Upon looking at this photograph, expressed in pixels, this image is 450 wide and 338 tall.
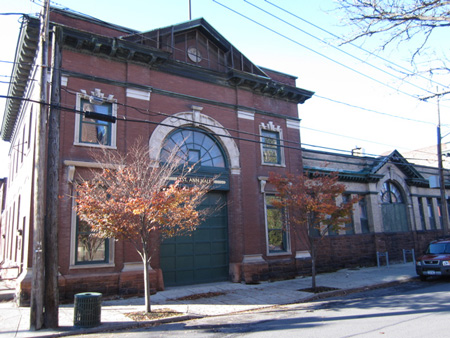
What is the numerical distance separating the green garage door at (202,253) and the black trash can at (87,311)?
524cm

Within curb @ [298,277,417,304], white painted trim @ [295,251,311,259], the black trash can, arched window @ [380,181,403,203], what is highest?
arched window @ [380,181,403,203]

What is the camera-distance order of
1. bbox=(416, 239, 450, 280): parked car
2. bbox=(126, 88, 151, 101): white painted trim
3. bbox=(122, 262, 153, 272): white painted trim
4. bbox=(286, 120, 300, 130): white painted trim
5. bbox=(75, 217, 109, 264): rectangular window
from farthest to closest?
bbox=(286, 120, 300, 130): white painted trim
bbox=(416, 239, 450, 280): parked car
bbox=(126, 88, 151, 101): white painted trim
bbox=(122, 262, 153, 272): white painted trim
bbox=(75, 217, 109, 264): rectangular window

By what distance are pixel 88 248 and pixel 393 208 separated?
19146 mm

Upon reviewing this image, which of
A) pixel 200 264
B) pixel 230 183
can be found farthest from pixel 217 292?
pixel 230 183

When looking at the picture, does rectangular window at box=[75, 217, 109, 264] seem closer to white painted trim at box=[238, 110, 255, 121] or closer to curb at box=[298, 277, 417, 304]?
curb at box=[298, 277, 417, 304]

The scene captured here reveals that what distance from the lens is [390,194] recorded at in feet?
77.6

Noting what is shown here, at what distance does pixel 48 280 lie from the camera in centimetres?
849

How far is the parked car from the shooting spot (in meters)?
14.6

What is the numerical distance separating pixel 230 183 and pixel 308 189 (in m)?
Answer: 3.56

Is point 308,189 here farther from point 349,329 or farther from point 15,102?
point 15,102

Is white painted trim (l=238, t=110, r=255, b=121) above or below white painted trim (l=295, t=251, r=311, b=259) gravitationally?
above

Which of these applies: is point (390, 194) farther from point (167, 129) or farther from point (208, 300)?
point (208, 300)

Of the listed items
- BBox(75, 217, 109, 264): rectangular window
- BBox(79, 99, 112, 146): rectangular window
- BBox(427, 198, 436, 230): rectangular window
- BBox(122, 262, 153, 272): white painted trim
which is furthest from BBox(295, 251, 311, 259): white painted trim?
BBox(427, 198, 436, 230): rectangular window

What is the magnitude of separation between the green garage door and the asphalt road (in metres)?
4.66
